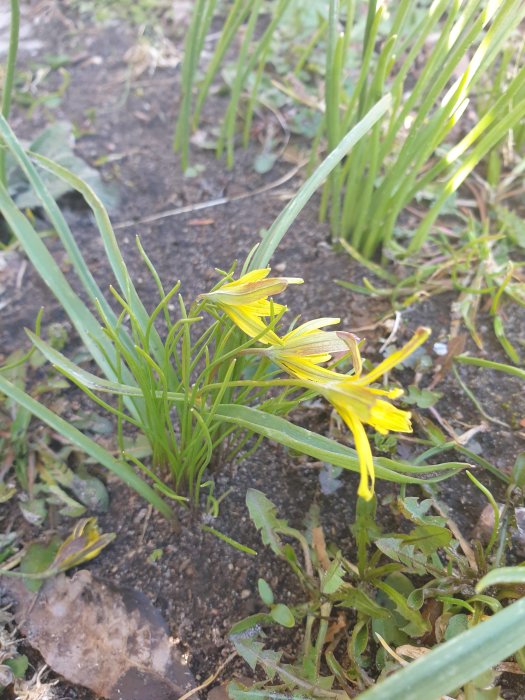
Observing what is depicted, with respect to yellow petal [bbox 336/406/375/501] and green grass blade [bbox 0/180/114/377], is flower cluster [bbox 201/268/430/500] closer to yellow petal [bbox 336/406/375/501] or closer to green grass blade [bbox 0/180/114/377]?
yellow petal [bbox 336/406/375/501]

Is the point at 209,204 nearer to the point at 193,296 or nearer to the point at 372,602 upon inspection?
the point at 193,296

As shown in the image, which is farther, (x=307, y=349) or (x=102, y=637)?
(x=102, y=637)

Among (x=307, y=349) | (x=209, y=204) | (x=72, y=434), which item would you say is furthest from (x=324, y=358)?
(x=209, y=204)

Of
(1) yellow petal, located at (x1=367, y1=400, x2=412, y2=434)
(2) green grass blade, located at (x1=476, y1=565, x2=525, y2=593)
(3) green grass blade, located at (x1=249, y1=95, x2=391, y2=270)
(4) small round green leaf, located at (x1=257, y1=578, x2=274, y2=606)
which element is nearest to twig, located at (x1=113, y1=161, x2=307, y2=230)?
(3) green grass blade, located at (x1=249, y1=95, x2=391, y2=270)

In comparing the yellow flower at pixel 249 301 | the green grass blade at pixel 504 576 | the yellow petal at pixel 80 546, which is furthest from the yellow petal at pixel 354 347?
the yellow petal at pixel 80 546

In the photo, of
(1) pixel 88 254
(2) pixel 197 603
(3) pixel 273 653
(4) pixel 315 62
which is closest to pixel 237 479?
(2) pixel 197 603

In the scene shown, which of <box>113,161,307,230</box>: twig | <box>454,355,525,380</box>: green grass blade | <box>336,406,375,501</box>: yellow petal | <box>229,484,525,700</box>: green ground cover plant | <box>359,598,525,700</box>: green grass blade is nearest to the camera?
<box>359,598,525,700</box>: green grass blade

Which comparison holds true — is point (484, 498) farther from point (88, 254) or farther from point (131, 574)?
point (88, 254)
